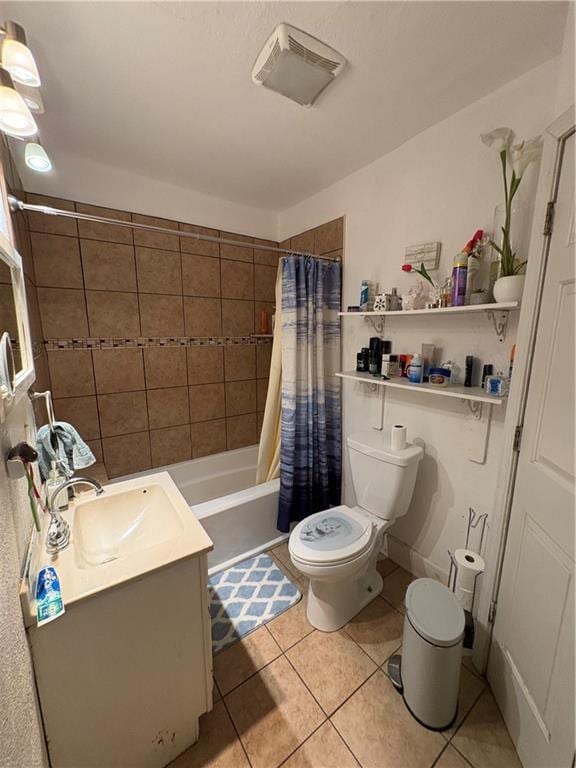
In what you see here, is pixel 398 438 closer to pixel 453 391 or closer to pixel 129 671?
pixel 453 391

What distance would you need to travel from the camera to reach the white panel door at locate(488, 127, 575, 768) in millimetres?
846

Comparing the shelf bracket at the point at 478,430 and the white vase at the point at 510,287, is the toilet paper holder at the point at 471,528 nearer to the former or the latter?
the shelf bracket at the point at 478,430

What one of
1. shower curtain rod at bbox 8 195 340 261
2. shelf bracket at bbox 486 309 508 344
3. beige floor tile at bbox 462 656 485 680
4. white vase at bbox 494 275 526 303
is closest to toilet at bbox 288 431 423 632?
beige floor tile at bbox 462 656 485 680

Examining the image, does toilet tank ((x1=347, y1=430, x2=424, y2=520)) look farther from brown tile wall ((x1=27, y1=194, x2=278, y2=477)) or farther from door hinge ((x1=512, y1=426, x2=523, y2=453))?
brown tile wall ((x1=27, y1=194, x2=278, y2=477))

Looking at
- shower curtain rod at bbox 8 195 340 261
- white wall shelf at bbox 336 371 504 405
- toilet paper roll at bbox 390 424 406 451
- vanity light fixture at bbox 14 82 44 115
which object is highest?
vanity light fixture at bbox 14 82 44 115

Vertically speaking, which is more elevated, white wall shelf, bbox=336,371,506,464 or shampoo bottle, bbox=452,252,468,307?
shampoo bottle, bbox=452,252,468,307

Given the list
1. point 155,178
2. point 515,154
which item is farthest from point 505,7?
point 155,178

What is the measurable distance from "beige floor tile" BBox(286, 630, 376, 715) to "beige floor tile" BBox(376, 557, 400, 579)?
1.57 ft

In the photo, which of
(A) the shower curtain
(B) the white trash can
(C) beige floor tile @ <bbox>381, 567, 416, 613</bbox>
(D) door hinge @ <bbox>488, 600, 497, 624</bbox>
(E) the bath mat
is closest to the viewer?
(B) the white trash can

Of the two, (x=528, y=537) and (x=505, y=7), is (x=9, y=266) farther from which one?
(x=528, y=537)

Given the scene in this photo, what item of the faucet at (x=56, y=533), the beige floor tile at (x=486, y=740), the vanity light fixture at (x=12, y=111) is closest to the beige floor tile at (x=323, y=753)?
the beige floor tile at (x=486, y=740)

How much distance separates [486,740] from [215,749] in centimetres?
95

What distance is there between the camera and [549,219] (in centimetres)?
98

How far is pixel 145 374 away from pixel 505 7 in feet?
8.01
